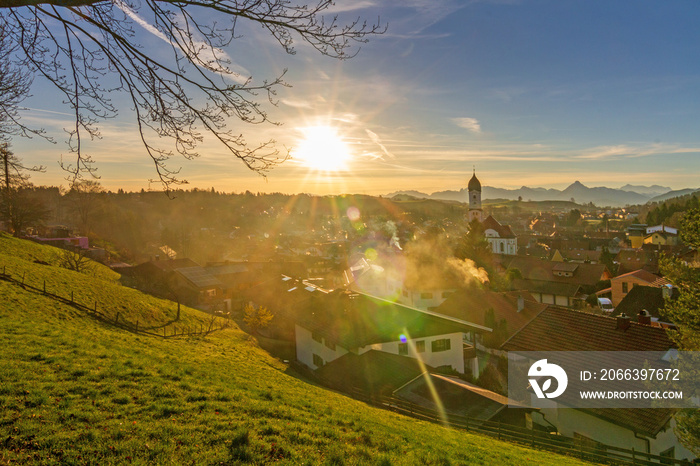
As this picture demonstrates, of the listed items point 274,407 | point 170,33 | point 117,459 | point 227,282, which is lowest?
point 227,282

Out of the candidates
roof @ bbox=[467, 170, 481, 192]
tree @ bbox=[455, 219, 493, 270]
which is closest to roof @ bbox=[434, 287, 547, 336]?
tree @ bbox=[455, 219, 493, 270]

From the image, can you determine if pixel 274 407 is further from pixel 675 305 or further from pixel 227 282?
pixel 227 282

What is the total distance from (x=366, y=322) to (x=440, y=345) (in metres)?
5.75

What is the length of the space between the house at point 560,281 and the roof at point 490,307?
13289 millimetres

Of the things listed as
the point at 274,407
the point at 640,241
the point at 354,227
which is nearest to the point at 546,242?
the point at 640,241

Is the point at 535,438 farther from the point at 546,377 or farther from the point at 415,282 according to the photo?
the point at 415,282

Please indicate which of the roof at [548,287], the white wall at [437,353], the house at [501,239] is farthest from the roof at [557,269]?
the white wall at [437,353]

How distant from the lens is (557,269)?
178 feet

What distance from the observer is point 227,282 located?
56688 millimetres

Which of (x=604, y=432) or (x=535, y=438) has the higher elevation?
(x=535, y=438)

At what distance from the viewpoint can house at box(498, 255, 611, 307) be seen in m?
48.6

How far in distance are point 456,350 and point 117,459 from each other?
25456 millimetres

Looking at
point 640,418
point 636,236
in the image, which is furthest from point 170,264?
point 636,236

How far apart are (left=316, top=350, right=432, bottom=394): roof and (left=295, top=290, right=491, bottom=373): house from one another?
0.92 metres
